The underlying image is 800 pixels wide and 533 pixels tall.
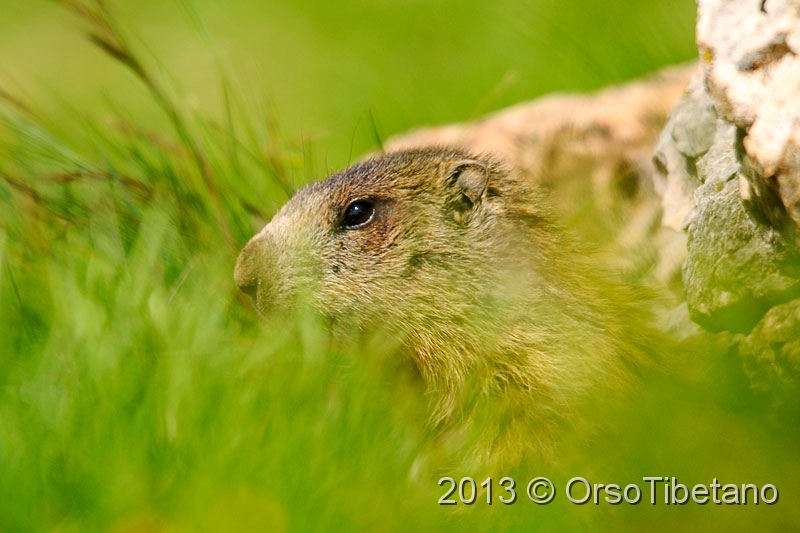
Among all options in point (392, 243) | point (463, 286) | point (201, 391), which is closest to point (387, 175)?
point (392, 243)

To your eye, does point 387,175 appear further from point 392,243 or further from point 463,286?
point 463,286

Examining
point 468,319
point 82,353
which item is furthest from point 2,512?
point 468,319

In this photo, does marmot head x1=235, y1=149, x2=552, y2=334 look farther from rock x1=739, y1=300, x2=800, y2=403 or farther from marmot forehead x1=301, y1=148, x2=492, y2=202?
rock x1=739, y1=300, x2=800, y2=403

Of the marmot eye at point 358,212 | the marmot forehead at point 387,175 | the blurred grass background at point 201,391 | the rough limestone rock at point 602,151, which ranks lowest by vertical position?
the blurred grass background at point 201,391

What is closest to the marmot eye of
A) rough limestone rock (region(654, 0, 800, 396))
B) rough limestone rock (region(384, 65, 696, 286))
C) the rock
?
rough limestone rock (region(384, 65, 696, 286))

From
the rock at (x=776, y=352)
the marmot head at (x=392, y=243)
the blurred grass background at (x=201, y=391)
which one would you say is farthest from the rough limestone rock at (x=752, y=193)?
the marmot head at (x=392, y=243)

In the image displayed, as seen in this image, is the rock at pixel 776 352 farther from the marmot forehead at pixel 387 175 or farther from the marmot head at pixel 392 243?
the marmot forehead at pixel 387 175

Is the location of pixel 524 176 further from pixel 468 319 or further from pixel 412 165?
pixel 468 319
